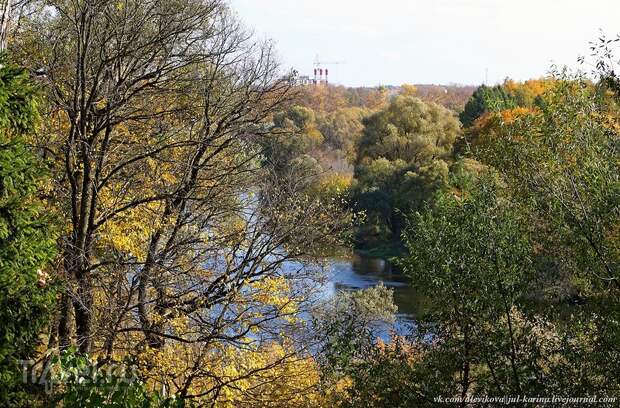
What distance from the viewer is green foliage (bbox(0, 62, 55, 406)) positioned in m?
6.64

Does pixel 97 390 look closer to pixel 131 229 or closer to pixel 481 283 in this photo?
pixel 481 283

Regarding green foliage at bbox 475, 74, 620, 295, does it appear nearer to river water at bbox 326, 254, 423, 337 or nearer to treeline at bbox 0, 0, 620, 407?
treeline at bbox 0, 0, 620, 407

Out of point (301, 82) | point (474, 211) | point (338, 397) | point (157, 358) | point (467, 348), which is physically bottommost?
point (338, 397)

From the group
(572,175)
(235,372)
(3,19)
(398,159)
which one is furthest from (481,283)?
(398,159)

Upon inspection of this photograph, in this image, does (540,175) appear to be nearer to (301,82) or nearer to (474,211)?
(474,211)

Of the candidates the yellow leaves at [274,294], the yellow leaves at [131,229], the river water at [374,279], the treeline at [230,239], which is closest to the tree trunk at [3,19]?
the treeline at [230,239]

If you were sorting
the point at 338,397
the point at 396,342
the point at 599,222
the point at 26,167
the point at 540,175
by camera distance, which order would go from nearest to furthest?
1. the point at 26,167
2. the point at 599,222
3. the point at 540,175
4. the point at 396,342
5. the point at 338,397

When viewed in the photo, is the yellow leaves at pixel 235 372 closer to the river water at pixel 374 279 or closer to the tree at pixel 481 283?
the tree at pixel 481 283

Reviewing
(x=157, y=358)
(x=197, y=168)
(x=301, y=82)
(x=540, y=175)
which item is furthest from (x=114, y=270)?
(x=540, y=175)

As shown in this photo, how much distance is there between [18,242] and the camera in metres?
6.79

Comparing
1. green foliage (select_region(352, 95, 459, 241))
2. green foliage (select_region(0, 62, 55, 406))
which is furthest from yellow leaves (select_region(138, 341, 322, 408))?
green foliage (select_region(352, 95, 459, 241))

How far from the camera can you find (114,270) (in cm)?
1027

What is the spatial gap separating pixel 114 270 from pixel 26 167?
3.49m

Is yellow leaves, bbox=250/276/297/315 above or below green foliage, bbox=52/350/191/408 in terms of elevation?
below
